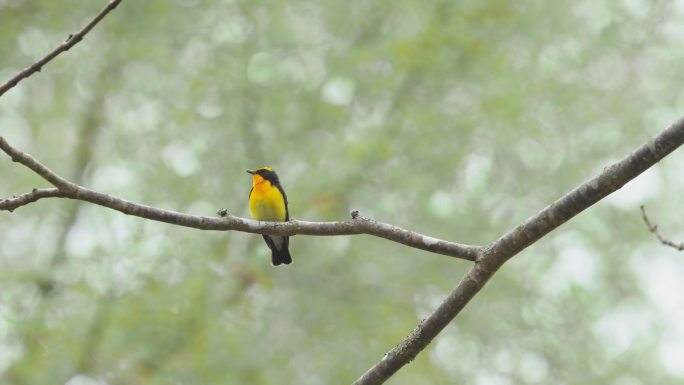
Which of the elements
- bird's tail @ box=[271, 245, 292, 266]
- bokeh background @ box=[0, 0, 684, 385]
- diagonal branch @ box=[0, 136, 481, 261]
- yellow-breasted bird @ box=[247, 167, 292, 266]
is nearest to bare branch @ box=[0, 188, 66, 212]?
diagonal branch @ box=[0, 136, 481, 261]

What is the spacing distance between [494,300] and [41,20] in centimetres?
677

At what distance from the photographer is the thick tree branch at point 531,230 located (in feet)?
9.71

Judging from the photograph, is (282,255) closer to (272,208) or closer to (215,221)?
(272,208)

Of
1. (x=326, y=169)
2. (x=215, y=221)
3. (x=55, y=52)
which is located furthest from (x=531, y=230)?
(x=326, y=169)

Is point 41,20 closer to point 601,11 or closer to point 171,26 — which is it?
point 171,26

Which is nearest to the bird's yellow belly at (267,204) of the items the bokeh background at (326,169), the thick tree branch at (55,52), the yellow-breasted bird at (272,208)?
the yellow-breasted bird at (272,208)

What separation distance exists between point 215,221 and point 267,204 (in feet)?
12.4

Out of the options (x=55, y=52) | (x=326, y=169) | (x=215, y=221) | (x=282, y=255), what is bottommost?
(x=215, y=221)

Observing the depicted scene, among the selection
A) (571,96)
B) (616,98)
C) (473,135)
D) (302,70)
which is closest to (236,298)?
(302,70)

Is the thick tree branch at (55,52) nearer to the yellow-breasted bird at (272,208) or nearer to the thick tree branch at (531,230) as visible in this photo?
the thick tree branch at (531,230)

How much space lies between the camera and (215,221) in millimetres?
3568

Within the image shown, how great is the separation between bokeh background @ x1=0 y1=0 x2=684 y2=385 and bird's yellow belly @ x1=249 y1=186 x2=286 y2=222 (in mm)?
1868

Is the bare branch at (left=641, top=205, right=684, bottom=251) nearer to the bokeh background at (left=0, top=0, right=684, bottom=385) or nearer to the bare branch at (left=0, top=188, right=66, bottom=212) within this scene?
the bare branch at (left=0, top=188, right=66, bottom=212)

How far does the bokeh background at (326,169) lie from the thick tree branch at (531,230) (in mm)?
5465
